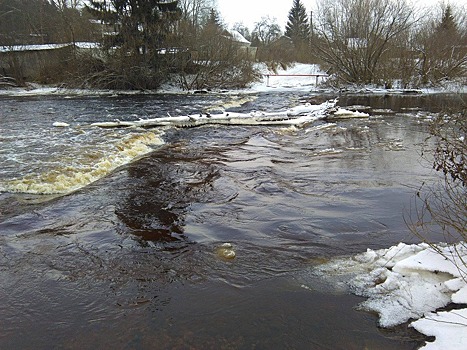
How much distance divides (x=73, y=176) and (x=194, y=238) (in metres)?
4.12

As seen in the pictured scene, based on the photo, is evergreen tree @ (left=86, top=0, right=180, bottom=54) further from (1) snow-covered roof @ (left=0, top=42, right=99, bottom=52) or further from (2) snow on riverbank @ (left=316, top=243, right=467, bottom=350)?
(2) snow on riverbank @ (left=316, top=243, right=467, bottom=350)

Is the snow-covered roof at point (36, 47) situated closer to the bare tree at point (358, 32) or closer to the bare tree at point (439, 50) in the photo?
the bare tree at point (358, 32)

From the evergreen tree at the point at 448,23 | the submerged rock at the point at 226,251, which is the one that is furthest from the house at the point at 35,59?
the submerged rock at the point at 226,251

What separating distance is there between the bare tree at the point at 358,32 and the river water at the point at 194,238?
2154cm

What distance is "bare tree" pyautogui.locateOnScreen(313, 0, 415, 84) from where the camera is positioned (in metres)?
29.1

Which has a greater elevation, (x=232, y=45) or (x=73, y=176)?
(x=232, y=45)

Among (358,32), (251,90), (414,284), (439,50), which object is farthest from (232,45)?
(414,284)

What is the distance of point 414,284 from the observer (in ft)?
13.0

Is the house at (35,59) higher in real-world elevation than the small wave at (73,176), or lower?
higher

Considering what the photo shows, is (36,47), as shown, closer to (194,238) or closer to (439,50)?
(439,50)

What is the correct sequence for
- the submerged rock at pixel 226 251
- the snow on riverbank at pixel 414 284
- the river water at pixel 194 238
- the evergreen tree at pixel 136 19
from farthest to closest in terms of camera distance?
the evergreen tree at pixel 136 19, the submerged rock at pixel 226 251, the river water at pixel 194 238, the snow on riverbank at pixel 414 284

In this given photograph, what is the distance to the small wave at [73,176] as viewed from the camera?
7699 mm

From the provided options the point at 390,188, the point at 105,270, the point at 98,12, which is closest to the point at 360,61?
the point at 98,12

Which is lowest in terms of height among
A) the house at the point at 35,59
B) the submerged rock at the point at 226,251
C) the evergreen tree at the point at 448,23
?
the submerged rock at the point at 226,251
